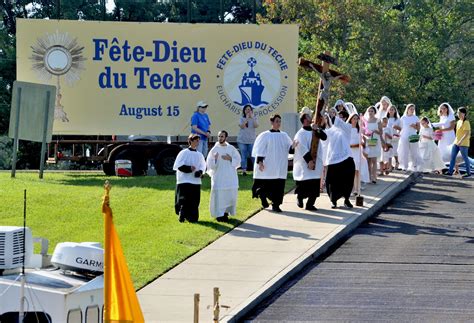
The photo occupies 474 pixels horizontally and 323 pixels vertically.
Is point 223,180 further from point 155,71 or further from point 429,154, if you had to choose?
point 155,71

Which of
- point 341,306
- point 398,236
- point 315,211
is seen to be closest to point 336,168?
point 315,211

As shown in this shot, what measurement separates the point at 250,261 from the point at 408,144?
42.3 ft

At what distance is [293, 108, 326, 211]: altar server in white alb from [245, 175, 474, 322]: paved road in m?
1.30

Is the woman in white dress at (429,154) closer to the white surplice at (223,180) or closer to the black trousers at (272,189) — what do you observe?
the black trousers at (272,189)

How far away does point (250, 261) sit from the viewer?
19047mm

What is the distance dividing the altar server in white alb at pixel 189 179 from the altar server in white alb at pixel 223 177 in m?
0.44

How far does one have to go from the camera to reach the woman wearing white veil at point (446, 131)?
104 ft

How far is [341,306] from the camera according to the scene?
53.1ft

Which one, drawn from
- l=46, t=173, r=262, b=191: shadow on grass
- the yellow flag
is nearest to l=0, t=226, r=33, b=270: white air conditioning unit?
the yellow flag

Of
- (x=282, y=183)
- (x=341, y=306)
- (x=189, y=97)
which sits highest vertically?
(x=189, y=97)

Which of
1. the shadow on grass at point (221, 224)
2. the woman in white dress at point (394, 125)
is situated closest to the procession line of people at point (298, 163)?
the shadow on grass at point (221, 224)

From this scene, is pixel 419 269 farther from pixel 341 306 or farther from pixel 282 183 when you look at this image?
pixel 282 183

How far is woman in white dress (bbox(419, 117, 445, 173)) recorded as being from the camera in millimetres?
31147

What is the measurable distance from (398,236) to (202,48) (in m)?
12.8
